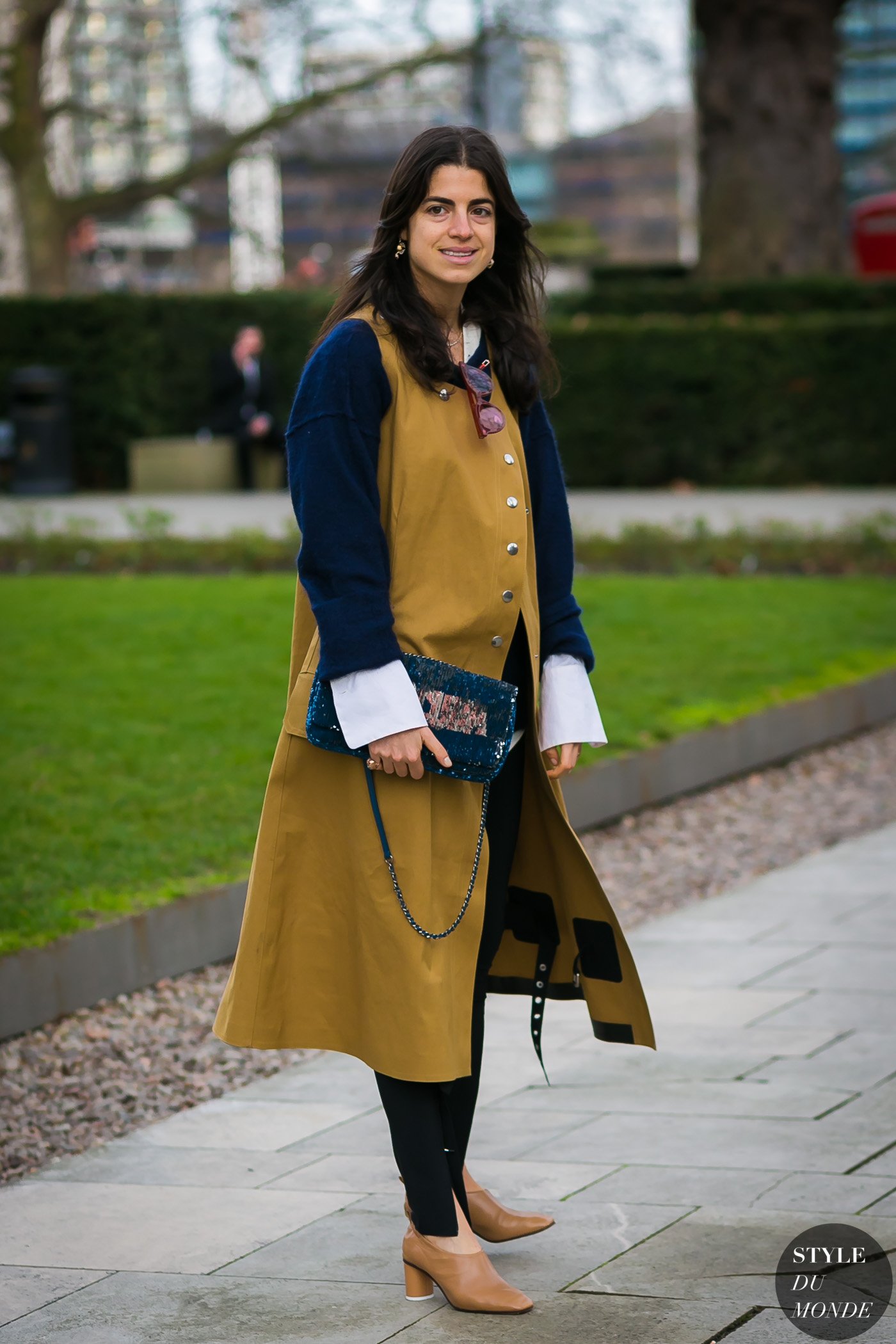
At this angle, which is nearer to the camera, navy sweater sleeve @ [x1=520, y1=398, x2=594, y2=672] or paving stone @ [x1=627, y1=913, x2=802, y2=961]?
navy sweater sleeve @ [x1=520, y1=398, x2=594, y2=672]

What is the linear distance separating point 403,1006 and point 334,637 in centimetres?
58

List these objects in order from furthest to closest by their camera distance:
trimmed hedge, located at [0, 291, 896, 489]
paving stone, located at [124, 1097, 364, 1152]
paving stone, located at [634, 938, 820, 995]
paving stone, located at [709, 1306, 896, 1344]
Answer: trimmed hedge, located at [0, 291, 896, 489]
paving stone, located at [634, 938, 820, 995]
paving stone, located at [124, 1097, 364, 1152]
paving stone, located at [709, 1306, 896, 1344]

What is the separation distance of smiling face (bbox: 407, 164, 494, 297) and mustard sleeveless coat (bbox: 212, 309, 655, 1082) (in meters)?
0.14

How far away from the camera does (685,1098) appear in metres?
3.87

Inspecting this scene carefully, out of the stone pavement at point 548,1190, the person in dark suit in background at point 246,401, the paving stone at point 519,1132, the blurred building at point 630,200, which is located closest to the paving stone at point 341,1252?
the stone pavement at point 548,1190

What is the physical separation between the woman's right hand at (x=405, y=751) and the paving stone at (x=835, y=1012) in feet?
6.44

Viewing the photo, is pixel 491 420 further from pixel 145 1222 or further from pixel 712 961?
pixel 712 961

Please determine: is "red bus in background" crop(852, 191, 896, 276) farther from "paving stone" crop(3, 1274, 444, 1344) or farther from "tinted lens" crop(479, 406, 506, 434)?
"paving stone" crop(3, 1274, 444, 1344)

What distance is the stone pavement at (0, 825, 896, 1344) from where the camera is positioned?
110 inches

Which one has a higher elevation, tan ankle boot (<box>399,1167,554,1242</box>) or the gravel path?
tan ankle boot (<box>399,1167,554,1242</box>)

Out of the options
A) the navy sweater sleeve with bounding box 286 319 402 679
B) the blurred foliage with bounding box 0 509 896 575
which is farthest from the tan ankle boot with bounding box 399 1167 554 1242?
the blurred foliage with bounding box 0 509 896 575

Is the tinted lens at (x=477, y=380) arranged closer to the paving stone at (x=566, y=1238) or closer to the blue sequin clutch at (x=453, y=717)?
the blue sequin clutch at (x=453, y=717)

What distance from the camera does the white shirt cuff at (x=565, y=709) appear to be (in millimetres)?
3025

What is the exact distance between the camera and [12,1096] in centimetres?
399
